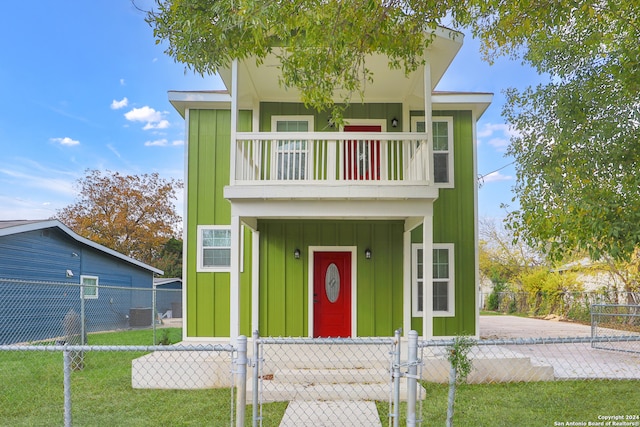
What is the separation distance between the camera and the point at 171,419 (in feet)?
18.8

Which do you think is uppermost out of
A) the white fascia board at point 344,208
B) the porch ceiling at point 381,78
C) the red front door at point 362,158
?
the porch ceiling at point 381,78

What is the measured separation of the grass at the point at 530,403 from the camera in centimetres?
570

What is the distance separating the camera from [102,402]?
6.49 m

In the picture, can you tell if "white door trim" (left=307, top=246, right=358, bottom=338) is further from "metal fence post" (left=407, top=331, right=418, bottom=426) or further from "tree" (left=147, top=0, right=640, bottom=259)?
"metal fence post" (left=407, top=331, right=418, bottom=426)

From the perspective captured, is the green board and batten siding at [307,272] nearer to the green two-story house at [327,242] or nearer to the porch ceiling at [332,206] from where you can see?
the green two-story house at [327,242]

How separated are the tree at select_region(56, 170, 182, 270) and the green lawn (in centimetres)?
2488

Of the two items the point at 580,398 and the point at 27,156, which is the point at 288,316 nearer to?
the point at 580,398

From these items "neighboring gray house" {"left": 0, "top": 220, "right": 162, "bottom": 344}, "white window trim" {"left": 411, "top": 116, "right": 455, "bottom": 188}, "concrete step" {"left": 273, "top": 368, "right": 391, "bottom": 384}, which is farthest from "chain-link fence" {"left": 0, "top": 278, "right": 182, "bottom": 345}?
"white window trim" {"left": 411, "top": 116, "right": 455, "bottom": 188}

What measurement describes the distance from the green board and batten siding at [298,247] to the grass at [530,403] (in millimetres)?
2542

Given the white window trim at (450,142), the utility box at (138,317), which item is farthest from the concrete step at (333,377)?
the utility box at (138,317)

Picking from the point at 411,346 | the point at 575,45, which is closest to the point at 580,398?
the point at 411,346

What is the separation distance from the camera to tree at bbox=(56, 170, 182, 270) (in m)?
31.9

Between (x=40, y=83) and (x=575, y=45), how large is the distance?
2563 cm

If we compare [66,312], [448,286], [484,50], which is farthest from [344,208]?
[66,312]
